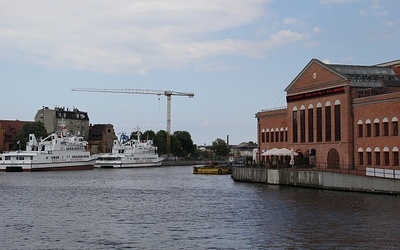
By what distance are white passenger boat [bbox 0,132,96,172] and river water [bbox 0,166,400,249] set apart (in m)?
88.6

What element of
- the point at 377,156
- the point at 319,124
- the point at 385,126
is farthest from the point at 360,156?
the point at 319,124

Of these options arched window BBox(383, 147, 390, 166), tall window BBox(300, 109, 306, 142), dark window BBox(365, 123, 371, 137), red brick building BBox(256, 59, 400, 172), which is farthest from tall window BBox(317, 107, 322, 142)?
arched window BBox(383, 147, 390, 166)

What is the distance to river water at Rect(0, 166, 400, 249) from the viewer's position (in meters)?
37.6

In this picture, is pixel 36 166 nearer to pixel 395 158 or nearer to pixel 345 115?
pixel 345 115

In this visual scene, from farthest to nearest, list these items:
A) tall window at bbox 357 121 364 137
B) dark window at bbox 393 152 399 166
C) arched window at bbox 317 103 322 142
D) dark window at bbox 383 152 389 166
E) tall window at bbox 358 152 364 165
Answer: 1. arched window at bbox 317 103 322 142
2. tall window at bbox 357 121 364 137
3. tall window at bbox 358 152 364 165
4. dark window at bbox 383 152 389 166
5. dark window at bbox 393 152 399 166

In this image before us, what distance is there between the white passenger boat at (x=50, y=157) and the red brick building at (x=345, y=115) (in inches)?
3192

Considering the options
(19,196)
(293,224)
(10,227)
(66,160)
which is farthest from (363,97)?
(66,160)

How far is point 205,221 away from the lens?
47.4 metres

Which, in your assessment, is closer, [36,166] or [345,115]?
[345,115]

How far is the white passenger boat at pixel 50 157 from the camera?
157m

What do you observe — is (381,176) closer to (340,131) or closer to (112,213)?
(340,131)

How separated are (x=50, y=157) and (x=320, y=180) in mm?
103008

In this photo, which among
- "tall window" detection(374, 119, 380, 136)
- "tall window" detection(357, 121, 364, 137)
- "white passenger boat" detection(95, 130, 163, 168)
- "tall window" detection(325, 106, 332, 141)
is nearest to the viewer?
"tall window" detection(374, 119, 380, 136)

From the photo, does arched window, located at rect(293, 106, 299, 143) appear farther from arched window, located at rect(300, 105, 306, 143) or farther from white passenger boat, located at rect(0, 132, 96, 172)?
white passenger boat, located at rect(0, 132, 96, 172)
